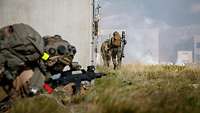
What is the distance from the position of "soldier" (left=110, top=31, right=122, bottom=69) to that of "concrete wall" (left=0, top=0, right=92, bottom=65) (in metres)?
8.03

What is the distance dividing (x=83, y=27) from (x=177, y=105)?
525 cm

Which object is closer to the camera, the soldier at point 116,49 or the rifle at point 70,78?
the rifle at point 70,78

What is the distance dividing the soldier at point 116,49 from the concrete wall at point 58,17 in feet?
26.3

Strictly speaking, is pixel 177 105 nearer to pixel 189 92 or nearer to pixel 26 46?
pixel 189 92

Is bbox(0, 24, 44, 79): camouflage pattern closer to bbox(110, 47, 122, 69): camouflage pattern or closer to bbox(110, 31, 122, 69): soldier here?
bbox(110, 31, 122, 69): soldier

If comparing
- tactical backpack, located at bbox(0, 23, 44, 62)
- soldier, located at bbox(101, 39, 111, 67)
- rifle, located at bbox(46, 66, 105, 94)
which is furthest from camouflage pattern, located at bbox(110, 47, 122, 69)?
tactical backpack, located at bbox(0, 23, 44, 62)

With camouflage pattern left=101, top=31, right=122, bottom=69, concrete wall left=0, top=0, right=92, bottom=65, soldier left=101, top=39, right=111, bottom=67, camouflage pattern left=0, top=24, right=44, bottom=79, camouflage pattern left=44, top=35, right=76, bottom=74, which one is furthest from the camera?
soldier left=101, top=39, right=111, bottom=67

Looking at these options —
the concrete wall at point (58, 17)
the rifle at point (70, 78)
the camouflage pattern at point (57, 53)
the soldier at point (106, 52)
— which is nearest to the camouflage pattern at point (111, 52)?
the soldier at point (106, 52)

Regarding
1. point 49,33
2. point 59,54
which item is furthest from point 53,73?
point 49,33

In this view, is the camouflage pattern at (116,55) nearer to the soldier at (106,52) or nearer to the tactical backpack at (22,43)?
the soldier at (106,52)

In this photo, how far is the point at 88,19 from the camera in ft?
36.5

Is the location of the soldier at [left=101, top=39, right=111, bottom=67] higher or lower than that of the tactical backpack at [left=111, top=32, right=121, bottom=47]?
lower

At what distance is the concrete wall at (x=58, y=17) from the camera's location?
10.4 meters

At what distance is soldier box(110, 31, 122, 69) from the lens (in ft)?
63.2
